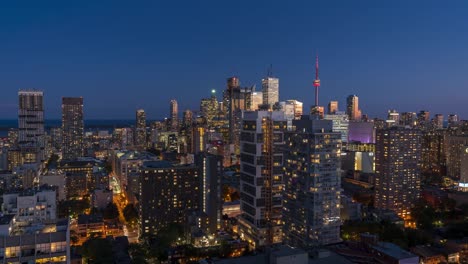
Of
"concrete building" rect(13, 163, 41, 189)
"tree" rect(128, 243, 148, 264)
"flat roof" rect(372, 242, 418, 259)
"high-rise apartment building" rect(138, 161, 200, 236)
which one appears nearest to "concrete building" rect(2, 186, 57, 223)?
"tree" rect(128, 243, 148, 264)

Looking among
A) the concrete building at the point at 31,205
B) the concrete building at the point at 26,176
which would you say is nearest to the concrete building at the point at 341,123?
the concrete building at the point at 26,176

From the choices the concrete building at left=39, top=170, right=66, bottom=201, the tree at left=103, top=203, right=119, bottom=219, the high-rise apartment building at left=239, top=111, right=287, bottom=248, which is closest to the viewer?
the high-rise apartment building at left=239, top=111, right=287, bottom=248

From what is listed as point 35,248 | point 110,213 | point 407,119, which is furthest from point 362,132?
point 35,248

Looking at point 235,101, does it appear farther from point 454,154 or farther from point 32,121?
point 454,154

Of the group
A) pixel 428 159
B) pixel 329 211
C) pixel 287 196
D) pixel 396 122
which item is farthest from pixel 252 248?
pixel 396 122

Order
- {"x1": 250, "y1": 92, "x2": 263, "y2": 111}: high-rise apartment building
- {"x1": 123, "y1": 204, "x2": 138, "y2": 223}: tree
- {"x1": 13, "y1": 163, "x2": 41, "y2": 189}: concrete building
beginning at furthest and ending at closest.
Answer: {"x1": 250, "y1": 92, "x2": 263, "y2": 111}: high-rise apartment building → {"x1": 13, "y1": 163, "x2": 41, "y2": 189}: concrete building → {"x1": 123, "y1": 204, "x2": 138, "y2": 223}: tree

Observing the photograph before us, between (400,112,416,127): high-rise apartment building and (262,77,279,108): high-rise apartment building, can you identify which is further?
(400,112,416,127): high-rise apartment building

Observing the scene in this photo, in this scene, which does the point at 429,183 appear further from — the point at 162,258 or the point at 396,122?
the point at 162,258

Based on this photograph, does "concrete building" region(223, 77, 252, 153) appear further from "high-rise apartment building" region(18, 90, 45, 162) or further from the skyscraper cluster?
"high-rise apartment building" region(18, 90, 45, 162)
